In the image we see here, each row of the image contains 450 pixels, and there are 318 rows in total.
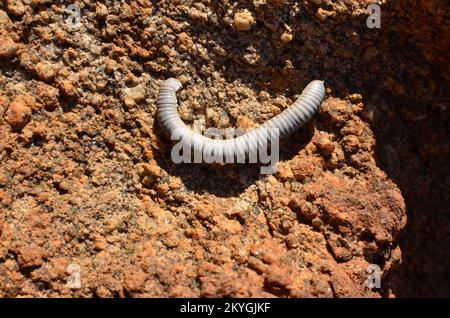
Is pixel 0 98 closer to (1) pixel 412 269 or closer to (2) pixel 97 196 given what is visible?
(2) pixel 97 196

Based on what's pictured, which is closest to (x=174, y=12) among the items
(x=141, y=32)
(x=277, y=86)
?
(x=141, y=32)

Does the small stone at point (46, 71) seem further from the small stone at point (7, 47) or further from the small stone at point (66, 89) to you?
the small stone at point (7, 47)

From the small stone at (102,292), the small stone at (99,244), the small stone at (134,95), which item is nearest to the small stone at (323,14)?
the small stone at (134,95)

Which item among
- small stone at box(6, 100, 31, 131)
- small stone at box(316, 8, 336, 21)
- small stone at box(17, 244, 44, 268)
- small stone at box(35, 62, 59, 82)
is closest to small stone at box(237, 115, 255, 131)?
small stone at box(316, 8, 336, 21)

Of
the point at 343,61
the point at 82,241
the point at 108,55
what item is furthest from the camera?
the point at 343,61

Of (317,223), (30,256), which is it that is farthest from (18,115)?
(317,223)

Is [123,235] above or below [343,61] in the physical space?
below

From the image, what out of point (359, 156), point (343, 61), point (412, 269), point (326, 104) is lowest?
point (412, 269)
